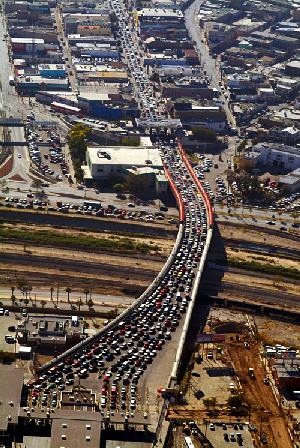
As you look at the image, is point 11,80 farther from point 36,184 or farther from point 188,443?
point 188,443

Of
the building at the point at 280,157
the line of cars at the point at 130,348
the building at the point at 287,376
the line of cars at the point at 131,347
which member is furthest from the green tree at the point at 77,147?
the building at the point at 287,376

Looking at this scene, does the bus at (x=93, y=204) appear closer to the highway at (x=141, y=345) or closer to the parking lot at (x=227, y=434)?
the highway at (x=141, y=345)

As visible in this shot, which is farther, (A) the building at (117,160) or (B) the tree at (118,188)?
(A) the building at (117,160)

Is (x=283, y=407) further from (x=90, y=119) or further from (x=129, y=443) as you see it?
(x=90, y=119)

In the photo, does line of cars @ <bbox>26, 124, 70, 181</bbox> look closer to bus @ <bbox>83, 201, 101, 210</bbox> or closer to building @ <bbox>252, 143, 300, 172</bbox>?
bus @ <bbox>83, 201, 101, 210</bbox>

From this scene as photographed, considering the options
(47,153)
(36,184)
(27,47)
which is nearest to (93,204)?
(36,184)

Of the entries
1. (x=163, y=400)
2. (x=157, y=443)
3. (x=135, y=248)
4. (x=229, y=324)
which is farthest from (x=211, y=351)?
(x=135, y=248)

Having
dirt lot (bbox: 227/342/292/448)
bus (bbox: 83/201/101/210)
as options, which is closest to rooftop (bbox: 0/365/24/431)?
dirt lot (bbox: 227/342/292/448)
